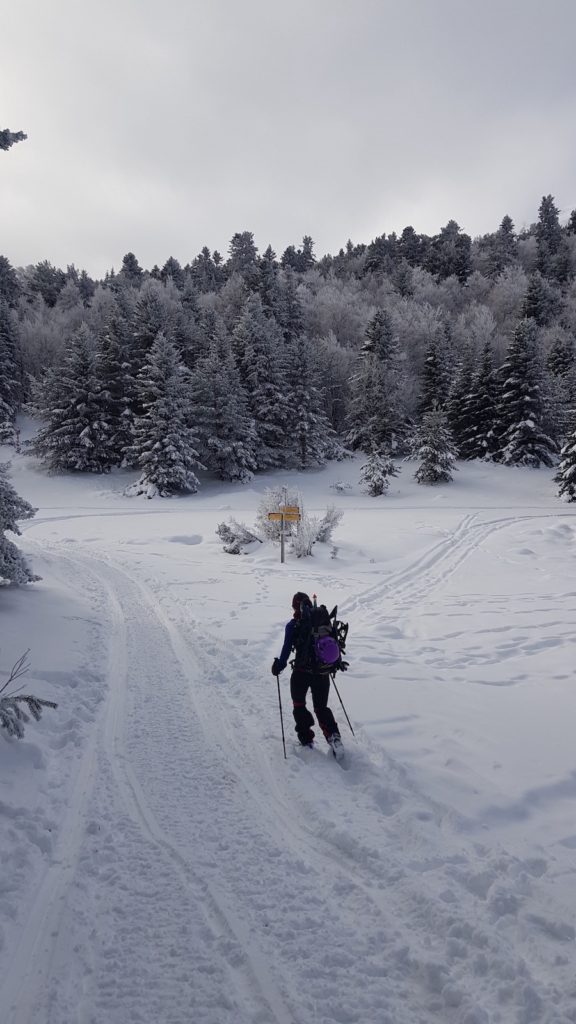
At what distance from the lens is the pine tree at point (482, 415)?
37031 mm

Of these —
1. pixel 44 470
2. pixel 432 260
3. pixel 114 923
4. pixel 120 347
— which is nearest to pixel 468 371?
pixel 120 347

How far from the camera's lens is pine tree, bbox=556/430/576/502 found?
27.5 meters

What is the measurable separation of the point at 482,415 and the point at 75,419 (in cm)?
Result: 2934

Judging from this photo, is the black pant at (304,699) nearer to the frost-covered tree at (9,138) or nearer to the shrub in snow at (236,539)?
the frost-covered tree at (9,138)

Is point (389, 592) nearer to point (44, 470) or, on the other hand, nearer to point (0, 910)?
point (0, 910)

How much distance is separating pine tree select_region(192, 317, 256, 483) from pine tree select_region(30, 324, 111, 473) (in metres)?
7.12

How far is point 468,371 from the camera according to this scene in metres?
39.8

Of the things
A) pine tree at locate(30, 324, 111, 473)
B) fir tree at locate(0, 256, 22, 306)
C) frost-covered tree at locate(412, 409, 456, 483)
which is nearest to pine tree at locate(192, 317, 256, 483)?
pine tree at locate(30, 324, 111, 473)

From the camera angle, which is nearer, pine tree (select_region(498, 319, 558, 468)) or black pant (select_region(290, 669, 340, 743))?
black pant (select_region(290, 669, 340, 743))

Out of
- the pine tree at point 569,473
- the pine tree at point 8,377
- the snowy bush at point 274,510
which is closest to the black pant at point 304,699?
the snowy bush at point 274,510

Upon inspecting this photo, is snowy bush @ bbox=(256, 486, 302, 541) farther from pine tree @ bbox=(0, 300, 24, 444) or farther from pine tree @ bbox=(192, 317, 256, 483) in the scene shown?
pine tree @ bbox=(0, 300, 24, 444)

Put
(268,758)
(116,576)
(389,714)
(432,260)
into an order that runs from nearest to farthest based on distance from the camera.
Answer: (268,758), (389,714), (116,576), (432,260)

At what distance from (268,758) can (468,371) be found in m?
40.1

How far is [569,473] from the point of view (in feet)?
90.4
